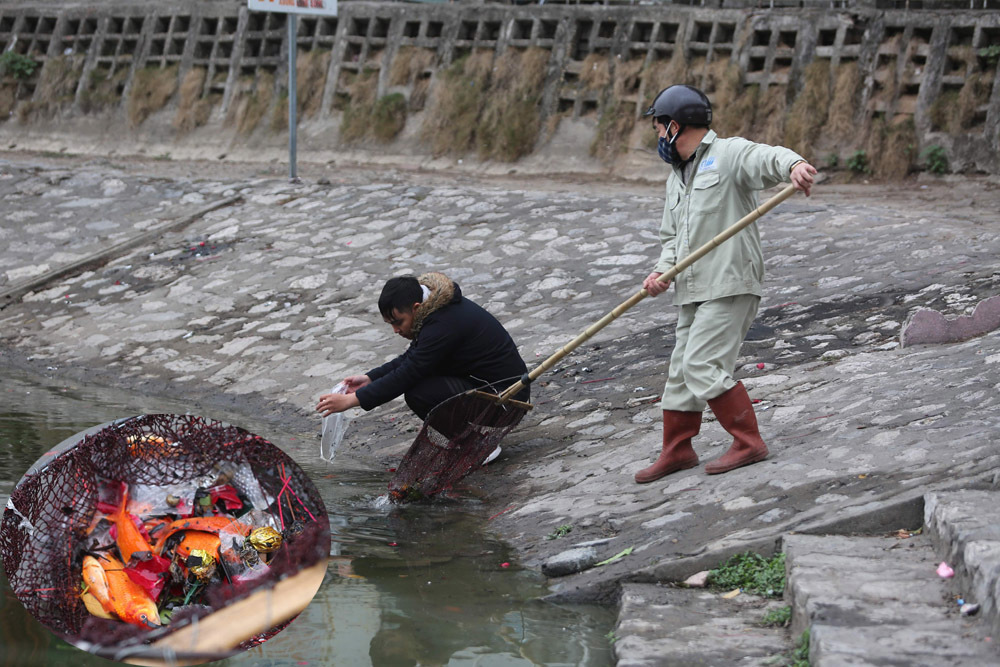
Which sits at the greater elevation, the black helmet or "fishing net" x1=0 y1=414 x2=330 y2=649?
the black helmet

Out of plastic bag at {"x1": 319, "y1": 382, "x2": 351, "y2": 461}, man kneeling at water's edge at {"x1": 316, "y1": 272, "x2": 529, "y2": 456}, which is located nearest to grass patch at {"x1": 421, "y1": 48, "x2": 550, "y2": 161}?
plastic bag at {"x1": 319, "y1": 382, "x2": 351, "y2": 461}

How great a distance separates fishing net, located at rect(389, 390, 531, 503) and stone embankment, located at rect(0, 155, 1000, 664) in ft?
0.63

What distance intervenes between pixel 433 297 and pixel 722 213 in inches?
60.9

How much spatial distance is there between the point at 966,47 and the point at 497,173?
16.7ft

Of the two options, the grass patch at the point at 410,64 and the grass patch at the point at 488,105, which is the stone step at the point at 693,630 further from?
the grass patch at the point at 410,64

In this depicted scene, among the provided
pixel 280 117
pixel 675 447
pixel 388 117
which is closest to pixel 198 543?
pixel 675 447

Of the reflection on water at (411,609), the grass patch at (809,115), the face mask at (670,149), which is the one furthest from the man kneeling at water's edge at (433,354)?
the grass patch at (809,115)

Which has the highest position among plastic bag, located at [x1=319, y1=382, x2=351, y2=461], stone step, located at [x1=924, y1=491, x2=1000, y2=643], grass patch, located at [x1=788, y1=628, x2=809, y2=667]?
stone step, located at [x1=924, y1=491, x2=1000, y2=643]

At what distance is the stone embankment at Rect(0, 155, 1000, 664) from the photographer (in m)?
4.25

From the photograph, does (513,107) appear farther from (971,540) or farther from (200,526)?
(971,540)

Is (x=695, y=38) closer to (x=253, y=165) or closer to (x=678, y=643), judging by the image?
(x=253, y=165)

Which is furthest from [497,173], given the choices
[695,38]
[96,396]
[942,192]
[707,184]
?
[707,184]

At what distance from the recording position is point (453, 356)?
5.54m

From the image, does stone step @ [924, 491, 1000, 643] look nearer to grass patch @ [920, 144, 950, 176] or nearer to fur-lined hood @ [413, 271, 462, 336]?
fur-lined hood @ [413, 271, 462, 336]
